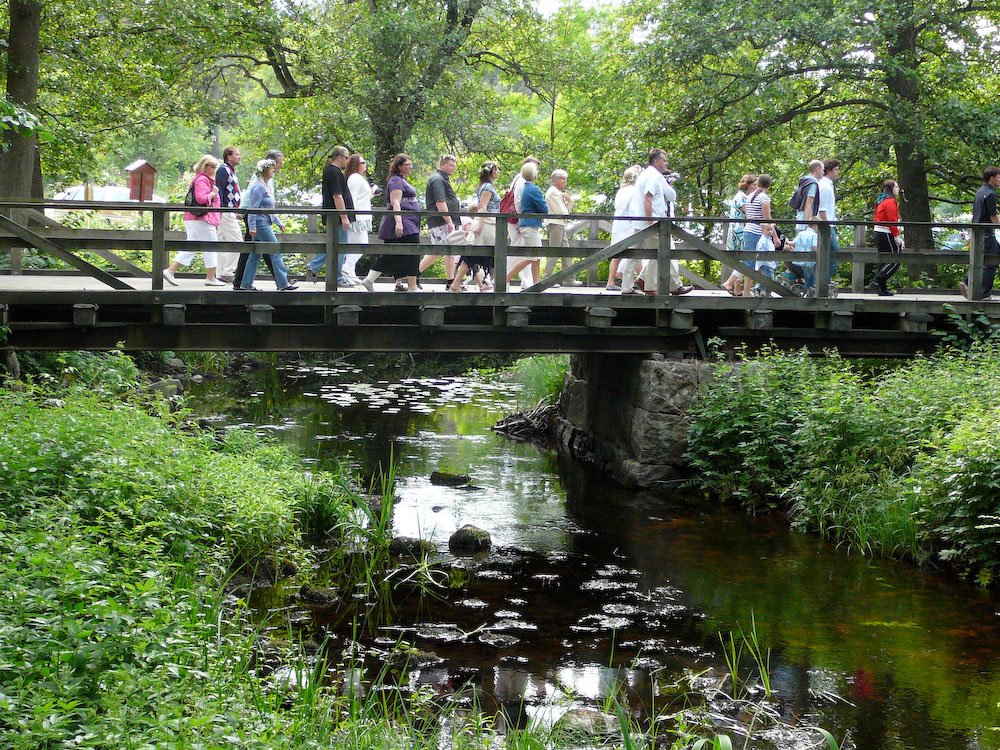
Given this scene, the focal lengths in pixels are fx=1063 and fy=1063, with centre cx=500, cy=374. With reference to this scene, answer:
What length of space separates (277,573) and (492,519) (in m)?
3.27

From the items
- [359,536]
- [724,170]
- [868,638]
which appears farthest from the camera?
[724,170]

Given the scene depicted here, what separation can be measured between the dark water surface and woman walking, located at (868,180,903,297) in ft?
16.3

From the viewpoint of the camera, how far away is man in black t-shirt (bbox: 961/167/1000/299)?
1389 cm

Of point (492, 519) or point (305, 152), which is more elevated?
point (305, 152)

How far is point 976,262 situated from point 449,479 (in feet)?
24.3

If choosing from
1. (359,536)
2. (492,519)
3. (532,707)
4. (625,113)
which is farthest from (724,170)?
(532,707)

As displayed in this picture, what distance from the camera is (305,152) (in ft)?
79.6

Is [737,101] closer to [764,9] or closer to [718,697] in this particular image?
[764,9]

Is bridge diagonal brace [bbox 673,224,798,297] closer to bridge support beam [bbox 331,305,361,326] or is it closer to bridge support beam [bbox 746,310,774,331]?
bridge support beam [bbox 746,310,774,331]

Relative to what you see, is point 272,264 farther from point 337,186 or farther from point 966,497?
point 966,497

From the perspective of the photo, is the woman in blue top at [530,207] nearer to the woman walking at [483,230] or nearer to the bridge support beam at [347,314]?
the woman walking at [483,230]

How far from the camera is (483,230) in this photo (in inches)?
530

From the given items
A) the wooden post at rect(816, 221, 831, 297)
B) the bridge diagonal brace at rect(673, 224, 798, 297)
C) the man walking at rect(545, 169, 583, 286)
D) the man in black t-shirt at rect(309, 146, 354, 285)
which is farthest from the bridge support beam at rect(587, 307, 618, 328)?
the man in black t-shirt at rect(309, 146, 354, 285)

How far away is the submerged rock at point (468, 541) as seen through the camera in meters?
10.2
